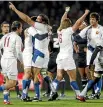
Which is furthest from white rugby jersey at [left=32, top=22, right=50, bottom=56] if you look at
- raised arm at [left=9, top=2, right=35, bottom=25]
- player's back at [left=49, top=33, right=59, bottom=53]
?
player's back at [left=49, top=33, right=59, bottom=53]

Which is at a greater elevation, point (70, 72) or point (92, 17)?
point (92, 17)

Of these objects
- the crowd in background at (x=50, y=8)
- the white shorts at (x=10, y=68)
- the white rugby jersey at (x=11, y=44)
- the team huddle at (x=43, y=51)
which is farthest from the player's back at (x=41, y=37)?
the crowd in background at (x=50, y=8)

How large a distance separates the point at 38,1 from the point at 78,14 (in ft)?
7.28

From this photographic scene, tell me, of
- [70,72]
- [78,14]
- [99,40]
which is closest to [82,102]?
[70,72]

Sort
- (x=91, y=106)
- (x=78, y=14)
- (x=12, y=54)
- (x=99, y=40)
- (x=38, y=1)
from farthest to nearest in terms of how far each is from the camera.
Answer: (x=38, y=1) → (x=78, y=14) → (x=99, y=40) → (x=12, y=54) → (x=91, y=106)

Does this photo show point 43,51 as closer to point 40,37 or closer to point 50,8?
point 40,37

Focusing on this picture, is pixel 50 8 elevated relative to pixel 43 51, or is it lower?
elevated

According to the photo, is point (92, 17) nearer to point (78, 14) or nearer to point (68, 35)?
point (68, 35)

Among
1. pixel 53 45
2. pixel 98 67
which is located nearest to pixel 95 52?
pixel 98 67

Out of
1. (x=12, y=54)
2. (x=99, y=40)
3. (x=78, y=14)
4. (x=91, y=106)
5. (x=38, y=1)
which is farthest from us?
(x=38, y=1)

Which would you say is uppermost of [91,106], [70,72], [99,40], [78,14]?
[78,14]

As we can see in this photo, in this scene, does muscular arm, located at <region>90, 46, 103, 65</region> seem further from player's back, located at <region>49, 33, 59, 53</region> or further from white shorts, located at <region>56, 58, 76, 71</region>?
player's back, located at <region>49, 33, 59, 53</region>

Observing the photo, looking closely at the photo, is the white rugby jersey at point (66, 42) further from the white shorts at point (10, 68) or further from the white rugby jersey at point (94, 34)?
the white shorts at point (10, 68)

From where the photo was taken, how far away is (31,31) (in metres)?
11.2
